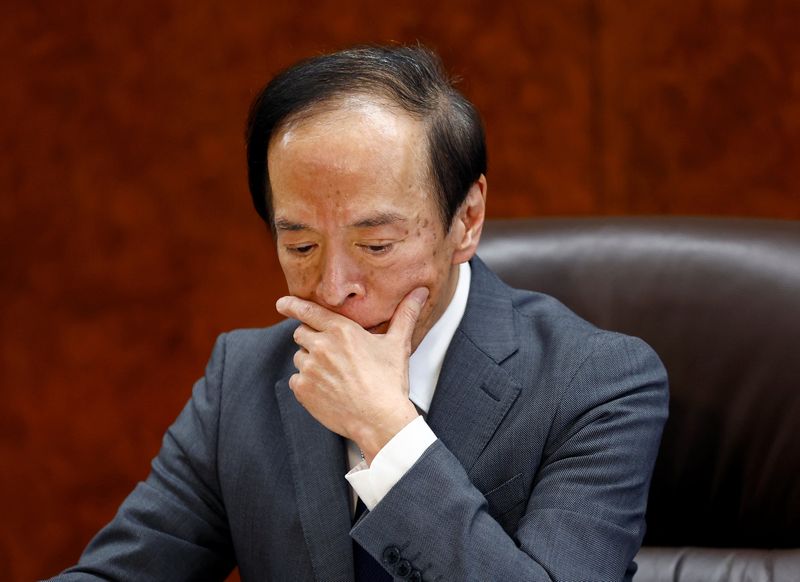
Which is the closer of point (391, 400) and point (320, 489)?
point (391, 400)

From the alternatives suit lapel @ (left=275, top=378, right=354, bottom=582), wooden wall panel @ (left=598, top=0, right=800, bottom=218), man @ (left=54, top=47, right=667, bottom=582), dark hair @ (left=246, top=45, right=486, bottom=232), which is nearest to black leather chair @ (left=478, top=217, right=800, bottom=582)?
man @ (left=54, top=47, right=667, bottom=582)

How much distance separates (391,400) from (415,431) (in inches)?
2.1

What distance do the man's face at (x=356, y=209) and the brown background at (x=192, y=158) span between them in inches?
43.2

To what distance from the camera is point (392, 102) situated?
1409mm

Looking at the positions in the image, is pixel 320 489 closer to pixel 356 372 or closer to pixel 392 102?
pixel 356 372

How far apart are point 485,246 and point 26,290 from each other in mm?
1247

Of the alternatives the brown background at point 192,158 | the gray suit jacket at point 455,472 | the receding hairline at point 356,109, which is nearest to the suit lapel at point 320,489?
the gray suit jacket at point 455,472

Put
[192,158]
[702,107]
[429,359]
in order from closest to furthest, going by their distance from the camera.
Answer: [429,359] < [702,107] < [192,158]

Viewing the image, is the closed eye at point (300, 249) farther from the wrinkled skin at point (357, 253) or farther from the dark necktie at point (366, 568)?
the dark necktie at point (366, 568)

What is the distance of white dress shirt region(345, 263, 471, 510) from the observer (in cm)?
135

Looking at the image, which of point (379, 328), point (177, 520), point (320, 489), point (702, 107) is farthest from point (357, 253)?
point (702, 107)

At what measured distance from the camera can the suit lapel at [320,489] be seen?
1.50 metres

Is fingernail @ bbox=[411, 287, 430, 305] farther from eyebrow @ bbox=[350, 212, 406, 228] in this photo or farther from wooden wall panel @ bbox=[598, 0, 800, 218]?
wooden wall panel @ bbox=[598, 0, 800, 218]

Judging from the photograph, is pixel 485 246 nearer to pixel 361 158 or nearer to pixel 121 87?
pixel 361 158
